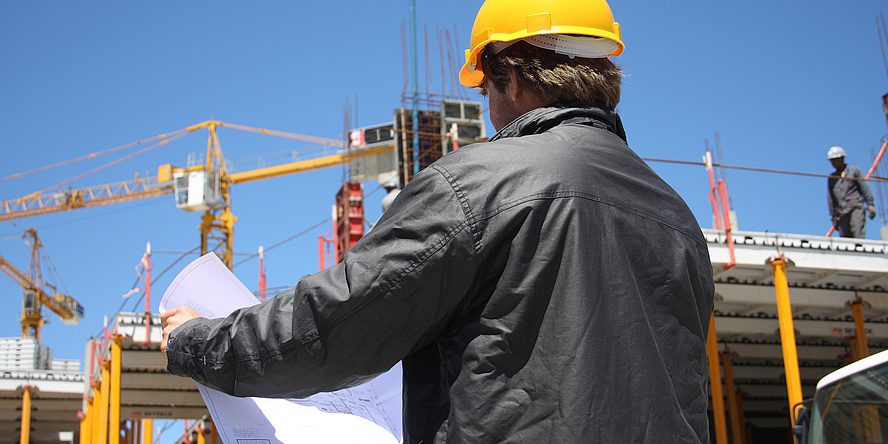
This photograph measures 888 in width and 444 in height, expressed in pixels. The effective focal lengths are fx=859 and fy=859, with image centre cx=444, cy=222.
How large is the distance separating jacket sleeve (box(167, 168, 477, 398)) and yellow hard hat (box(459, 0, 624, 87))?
437mm

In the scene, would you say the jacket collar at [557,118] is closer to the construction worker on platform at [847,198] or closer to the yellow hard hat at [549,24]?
the yellow hard hat at [549,24]

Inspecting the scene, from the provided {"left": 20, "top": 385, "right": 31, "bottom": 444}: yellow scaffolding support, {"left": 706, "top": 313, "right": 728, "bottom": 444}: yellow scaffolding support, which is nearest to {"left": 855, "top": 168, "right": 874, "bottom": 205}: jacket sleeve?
{"left": 706, "top": 313, "right": 728, "bottom": 444}: yellow scaffolding support

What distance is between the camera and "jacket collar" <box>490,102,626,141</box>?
1624mm

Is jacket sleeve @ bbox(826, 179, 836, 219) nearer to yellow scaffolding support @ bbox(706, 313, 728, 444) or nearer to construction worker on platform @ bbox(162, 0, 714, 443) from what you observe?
yellow scaffolding support @ bbox(706, 313, 728, 444)

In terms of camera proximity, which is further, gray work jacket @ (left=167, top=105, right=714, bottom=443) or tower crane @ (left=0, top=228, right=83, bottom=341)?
tower crane @ (left=0, top=228, right=83, bottom=341)

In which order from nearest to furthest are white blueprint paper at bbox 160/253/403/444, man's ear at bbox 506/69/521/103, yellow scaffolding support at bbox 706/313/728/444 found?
man's ear at bbox 506/69/521/103
white blueprint paper at bbox 160/253/403/444
yellow scaffolding support at bbox 706/313/728/444

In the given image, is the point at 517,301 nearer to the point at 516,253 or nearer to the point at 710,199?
the point at 516,253

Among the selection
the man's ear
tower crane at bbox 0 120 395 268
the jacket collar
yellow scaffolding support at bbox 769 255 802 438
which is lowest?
the jacket collar

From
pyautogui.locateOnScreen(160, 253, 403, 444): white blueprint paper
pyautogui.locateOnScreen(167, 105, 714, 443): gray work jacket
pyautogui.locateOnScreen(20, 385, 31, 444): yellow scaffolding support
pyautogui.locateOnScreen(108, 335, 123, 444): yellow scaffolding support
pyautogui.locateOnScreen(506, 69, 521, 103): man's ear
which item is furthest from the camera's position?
pyautogui.locateOnScreen(20, 385, 31, 444): yellow scaffolding support

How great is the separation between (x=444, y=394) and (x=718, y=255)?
13.7 metres

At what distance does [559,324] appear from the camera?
1.40 metres

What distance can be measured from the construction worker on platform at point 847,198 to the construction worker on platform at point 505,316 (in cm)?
1370

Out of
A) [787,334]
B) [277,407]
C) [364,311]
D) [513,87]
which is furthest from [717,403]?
[364,311]

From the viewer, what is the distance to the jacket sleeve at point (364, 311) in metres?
1.39
